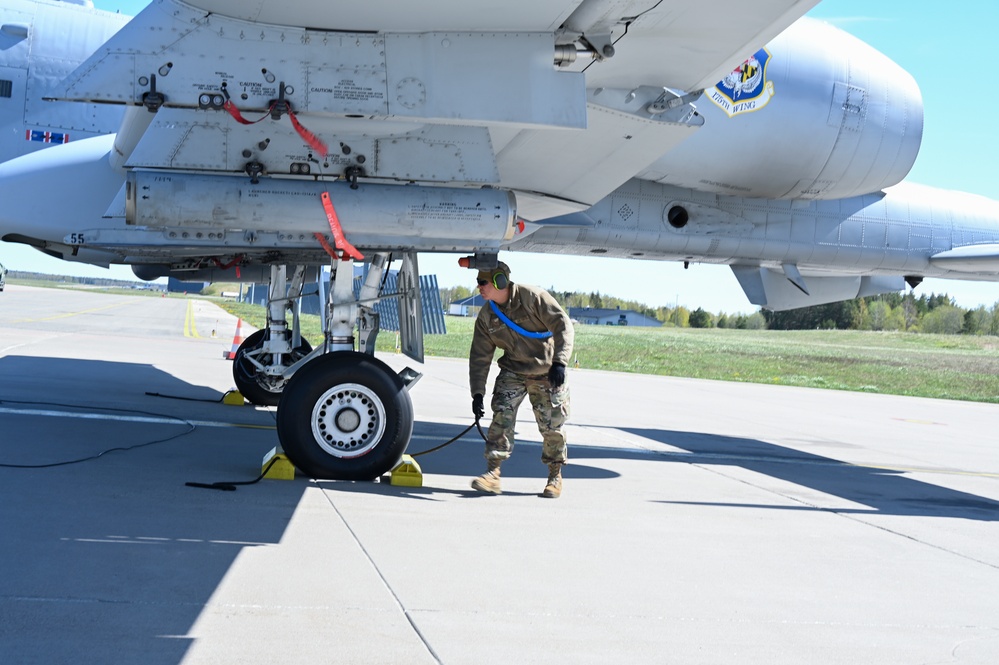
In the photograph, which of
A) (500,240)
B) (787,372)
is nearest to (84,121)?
(500,240)

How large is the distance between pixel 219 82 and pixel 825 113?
607 cm

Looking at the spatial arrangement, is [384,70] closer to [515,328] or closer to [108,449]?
[515,328]

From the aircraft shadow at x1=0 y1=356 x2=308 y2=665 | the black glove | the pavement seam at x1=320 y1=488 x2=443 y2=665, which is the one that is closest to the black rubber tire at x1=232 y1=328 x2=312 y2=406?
the aircraft shadow at x1=0 y1=356 x2=308 y2=665

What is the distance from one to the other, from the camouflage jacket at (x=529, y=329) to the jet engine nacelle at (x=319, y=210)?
23.0 inches

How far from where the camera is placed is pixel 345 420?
6520 millimetres

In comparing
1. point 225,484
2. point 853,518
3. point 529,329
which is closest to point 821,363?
point 853,518

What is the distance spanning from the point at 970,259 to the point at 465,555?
835cm

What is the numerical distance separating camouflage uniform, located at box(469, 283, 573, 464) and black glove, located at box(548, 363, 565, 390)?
0.24 ft

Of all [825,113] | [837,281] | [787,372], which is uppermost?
[825,113]

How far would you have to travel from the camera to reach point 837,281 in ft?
39.2

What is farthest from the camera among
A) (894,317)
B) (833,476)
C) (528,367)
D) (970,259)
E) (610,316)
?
(610,316)

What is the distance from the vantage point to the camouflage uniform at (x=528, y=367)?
6867mm

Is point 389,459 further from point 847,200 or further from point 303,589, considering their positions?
point 847,200

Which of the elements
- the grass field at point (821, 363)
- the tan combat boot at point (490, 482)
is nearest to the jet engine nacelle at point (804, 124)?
the tan combat boot at point (490, 482)
